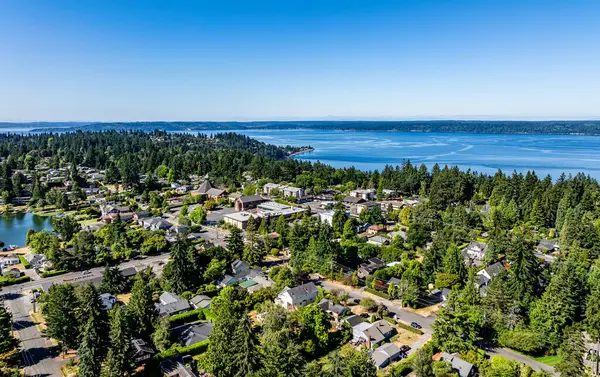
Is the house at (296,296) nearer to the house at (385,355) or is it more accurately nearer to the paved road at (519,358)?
the house at (385,355)

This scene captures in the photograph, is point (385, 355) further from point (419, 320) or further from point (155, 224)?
point (155, 224)

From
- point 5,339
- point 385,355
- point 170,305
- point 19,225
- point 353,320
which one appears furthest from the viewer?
point 19,225

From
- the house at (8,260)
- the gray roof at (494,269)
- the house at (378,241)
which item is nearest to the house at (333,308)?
the gray roof at (494,269)

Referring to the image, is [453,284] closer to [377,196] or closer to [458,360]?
[458,360]

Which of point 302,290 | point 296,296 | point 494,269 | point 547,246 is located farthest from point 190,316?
point 547,246

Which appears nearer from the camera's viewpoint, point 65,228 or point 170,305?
point 170,305
